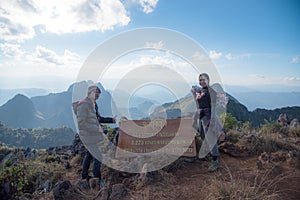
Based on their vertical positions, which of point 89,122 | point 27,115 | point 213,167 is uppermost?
point 89,122

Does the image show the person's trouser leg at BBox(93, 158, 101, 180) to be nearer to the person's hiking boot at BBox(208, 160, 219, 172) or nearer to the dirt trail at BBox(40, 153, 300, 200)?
the dirt trail at BBox(40, 153, 300, 200)

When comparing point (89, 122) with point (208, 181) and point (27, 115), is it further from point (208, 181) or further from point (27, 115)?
point (27, 115)

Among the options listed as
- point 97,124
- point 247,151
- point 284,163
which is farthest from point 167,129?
point 284,163

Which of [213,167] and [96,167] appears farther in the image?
[213,167]

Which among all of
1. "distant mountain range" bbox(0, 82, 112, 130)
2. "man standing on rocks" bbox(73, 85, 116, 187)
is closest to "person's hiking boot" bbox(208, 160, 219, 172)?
"man standing on rocks" bbox(73, 85, 116, 187)

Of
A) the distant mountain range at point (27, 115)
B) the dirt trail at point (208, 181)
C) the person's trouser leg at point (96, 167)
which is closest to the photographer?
the dirt trail at point (208, 181)

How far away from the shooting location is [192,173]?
5402 mm

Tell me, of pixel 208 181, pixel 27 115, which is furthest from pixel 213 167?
pixel 27 115

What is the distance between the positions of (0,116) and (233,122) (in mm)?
149378

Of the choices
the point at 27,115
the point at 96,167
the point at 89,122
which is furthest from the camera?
the point at 27,115

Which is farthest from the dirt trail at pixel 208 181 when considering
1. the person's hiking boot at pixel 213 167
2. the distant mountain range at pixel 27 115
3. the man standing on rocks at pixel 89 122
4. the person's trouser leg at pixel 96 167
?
the distant mountain range at pixel 27 115

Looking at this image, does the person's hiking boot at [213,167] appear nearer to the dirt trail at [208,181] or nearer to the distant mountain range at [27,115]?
the dirt trail at [208,181]

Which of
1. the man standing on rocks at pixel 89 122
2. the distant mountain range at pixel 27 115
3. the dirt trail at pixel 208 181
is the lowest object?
the distant mountain range at pixel 27 115

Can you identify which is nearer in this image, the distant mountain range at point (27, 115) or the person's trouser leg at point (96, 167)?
the person's trouser leg at point (96, 167)
